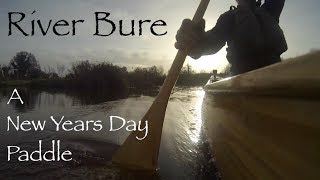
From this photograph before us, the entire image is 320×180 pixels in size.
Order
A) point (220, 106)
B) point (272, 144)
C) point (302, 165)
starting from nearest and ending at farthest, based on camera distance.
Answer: point (302, 165) → point (272, 144) → point (220, 106)

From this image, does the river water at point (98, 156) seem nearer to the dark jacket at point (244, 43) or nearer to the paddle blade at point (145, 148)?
the paddle blade at point (145, 148)

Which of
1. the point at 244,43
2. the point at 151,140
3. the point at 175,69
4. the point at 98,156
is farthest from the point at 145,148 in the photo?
the point at 244,43

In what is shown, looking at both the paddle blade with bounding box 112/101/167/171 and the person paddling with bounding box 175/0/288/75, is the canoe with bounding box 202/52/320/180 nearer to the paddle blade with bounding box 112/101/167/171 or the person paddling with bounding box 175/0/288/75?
the paddle blade with bounding box 112/101/167/171

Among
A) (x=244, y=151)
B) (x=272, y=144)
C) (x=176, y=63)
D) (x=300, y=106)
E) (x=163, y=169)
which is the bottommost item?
(x=163, y=169)

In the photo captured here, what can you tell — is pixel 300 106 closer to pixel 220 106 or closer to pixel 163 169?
pixel 220 106

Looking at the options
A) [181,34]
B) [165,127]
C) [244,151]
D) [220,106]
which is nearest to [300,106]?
[244,151]
